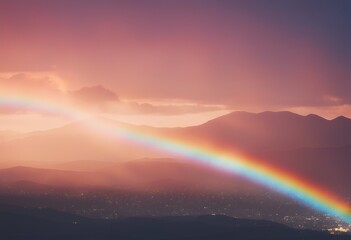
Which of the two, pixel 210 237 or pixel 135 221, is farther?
pixel 135 221

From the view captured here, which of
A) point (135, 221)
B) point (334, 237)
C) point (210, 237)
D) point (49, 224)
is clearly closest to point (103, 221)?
point (135, 221)

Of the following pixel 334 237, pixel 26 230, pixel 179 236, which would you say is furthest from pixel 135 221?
pixel 334 237

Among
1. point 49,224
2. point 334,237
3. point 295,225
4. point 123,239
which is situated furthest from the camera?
point 295,225

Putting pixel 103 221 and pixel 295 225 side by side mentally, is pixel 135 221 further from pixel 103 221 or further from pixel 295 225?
pixel 295 225

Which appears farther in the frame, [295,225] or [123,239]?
[295,225]

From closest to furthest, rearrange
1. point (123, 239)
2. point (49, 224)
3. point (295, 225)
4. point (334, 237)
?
point (123, 239)
point (49, 224)
point (334, 237)
point (295, 225)

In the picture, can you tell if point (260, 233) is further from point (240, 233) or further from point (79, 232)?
point (79, 232)
